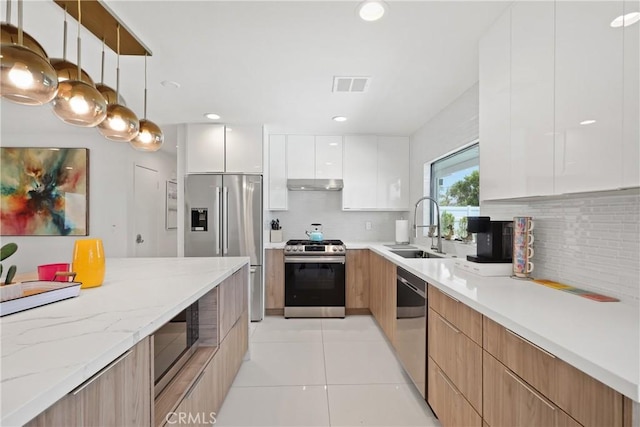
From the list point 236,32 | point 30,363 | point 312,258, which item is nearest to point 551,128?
point 236,32

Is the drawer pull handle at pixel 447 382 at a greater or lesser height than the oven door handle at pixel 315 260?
lesser

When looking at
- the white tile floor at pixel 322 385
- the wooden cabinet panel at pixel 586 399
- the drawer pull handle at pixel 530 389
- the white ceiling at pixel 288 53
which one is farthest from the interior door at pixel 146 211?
the wooden cabinet panel at pixel 586 399

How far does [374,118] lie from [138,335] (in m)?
3.10

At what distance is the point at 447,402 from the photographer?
1.57m

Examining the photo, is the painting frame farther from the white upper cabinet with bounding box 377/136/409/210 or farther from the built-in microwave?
the built-in microwave

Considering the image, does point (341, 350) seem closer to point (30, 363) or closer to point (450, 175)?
point (450, 175)

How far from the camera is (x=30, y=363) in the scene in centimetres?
68

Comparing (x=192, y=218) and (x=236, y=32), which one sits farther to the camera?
(x=192, y=218)

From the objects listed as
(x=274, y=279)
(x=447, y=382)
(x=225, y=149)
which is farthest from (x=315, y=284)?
(x=447, y=382)

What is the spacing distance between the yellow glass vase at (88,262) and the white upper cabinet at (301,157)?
9.22ft

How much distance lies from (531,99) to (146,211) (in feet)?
17.8

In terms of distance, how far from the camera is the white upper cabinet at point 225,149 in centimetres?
369

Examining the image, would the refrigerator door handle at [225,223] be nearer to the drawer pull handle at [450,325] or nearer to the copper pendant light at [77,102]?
the copper pendant light at [77,102]

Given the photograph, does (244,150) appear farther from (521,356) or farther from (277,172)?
(521,356)
